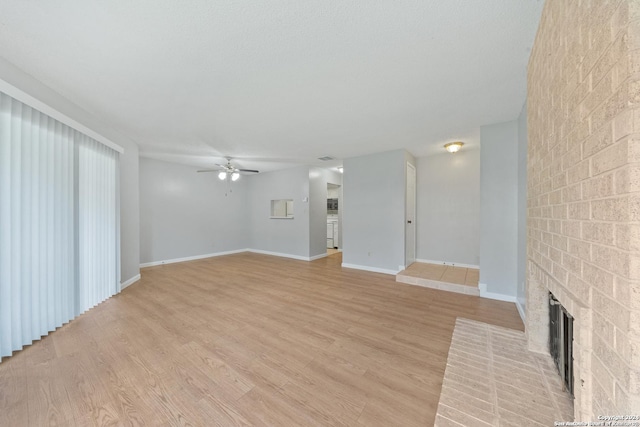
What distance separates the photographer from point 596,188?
81 centimetres

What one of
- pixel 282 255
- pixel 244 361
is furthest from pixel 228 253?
pixel 244 361

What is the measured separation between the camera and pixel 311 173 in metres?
6.19

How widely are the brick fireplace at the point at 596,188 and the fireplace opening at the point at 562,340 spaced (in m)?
0.24

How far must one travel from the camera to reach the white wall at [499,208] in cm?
311

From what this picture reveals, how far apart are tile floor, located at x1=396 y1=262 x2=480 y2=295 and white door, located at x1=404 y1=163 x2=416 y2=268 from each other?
27 cm

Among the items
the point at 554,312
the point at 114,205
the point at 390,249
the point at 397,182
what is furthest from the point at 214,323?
the point at 397,182

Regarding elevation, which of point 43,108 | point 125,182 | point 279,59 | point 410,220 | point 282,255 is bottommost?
point 282,255

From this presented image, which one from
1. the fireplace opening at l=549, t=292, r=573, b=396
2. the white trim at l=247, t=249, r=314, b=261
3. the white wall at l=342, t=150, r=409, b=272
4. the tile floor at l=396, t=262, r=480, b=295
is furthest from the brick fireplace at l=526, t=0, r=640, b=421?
the white trim at l=247, t=249, r=314, b=261

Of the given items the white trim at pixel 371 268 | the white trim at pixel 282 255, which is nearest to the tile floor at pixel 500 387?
the white trim at pixel 371 268

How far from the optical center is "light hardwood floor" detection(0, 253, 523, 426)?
143 cm

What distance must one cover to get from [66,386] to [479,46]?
3966mm

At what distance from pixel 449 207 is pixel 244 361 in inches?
187

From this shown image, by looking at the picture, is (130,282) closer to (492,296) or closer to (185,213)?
(185,213)

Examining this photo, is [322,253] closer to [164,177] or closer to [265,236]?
[265,236]
